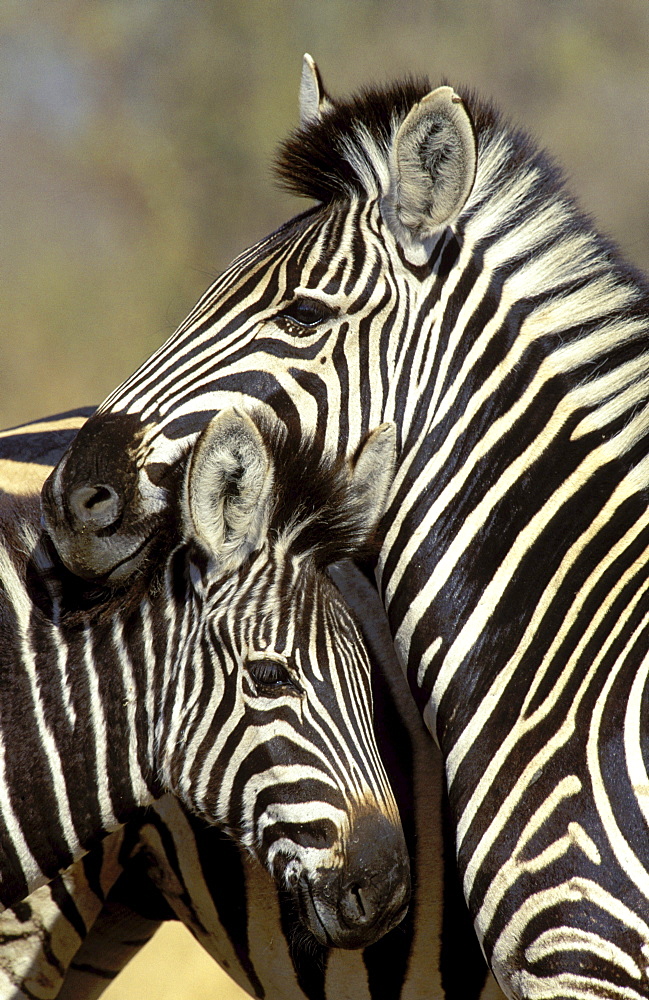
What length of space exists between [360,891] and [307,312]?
1.79 metres

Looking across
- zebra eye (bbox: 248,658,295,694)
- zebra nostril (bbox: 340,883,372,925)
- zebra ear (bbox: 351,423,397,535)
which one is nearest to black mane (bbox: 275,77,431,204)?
zebra ear (bbox: 351,423,397,535)

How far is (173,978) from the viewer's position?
6777mm

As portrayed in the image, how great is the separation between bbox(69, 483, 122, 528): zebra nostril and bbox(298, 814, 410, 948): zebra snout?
3.90 ft

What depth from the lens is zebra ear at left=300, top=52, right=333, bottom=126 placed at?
3359 millimetres

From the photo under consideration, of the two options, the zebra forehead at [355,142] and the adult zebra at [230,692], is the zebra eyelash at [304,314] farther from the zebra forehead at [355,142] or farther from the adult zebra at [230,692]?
the zebra forehead at [355,142]

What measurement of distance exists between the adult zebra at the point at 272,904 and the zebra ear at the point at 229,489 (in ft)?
2.27

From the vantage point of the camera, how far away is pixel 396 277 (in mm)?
2906

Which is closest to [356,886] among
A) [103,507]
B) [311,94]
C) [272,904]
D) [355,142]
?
[272,904]

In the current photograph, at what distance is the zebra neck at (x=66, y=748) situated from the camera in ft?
8.83

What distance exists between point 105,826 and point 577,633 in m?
1.59

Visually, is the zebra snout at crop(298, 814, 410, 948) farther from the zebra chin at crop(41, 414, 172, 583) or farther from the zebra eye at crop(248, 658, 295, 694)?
the zebra chin at crop(41, 414, 172, 583)

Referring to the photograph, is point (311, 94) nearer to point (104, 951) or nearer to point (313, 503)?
point (313, 503)

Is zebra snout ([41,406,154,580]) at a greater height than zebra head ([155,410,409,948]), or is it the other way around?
zebra snout ([41,406,154,580])

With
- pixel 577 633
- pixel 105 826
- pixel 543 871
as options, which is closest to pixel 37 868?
pixel 105 826
